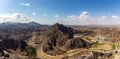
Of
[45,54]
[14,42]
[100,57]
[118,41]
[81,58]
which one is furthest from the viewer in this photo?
[118,41]

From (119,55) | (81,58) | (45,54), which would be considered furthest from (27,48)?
(119,55)

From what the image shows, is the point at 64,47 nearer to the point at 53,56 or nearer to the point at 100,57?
the point at 53,56

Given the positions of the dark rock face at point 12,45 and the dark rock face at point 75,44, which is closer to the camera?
the dark rock face at point 75,44

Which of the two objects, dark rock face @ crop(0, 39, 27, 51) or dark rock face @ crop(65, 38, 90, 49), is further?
dark rock face @ crop(0, 39, 27, 51)

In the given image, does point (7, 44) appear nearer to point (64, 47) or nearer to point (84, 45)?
point (64, 47)

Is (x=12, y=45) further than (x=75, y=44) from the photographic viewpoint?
Yes

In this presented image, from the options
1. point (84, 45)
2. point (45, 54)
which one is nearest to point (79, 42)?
point (84, 45)

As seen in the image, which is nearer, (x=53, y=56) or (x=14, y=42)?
(x=53, y=56)

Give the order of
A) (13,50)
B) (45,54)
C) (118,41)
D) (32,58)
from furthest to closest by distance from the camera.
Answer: (118,41) < (13,50) < (45,54) < (32,58)

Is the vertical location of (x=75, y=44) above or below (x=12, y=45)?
below
